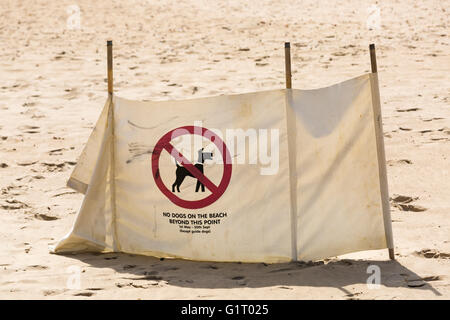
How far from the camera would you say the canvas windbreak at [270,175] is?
5945 mm

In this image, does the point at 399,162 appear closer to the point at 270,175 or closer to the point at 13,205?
the point at 270,175

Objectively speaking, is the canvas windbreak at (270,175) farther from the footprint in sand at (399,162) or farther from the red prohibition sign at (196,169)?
the footprint in sand at (399,162)

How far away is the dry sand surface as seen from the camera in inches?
225

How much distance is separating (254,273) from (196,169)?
821 mm

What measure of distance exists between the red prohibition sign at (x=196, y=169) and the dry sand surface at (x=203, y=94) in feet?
1.45

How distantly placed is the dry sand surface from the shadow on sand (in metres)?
0.01

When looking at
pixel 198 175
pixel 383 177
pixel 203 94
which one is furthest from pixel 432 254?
pixel 203 94

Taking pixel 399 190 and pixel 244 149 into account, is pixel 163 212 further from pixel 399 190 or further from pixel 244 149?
pixel 399 190

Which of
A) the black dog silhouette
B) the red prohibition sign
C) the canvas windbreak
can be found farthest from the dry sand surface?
the black dog silhouette

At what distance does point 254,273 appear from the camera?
Answer: 5867 mm

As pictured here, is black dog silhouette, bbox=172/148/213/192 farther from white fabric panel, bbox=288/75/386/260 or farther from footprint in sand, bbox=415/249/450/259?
footprint in sand, bbox=415/249/450/259

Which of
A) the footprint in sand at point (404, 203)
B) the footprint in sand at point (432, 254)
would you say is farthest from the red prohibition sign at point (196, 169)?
the footprint in sand at point (404, 203)

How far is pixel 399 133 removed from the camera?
9086 mm

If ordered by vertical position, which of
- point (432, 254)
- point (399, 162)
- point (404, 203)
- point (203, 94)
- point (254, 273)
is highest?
point (203, 94)
